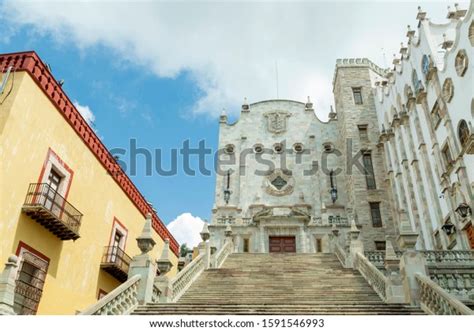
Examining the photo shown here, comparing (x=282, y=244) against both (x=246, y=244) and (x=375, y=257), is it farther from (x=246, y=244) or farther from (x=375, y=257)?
(x=375, y=257)

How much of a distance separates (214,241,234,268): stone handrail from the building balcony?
6665 millimetres

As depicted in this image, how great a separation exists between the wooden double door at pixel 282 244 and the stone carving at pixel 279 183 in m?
4.73

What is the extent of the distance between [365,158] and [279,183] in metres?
7.06

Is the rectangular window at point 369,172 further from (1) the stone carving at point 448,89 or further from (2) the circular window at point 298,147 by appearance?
(1) the stone carving at point 448,89

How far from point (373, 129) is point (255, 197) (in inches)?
441

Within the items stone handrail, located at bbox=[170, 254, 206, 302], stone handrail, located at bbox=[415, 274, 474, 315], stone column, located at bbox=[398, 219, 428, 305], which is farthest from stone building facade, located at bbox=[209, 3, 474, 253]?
stone handrail, located at bbox=[415, 274, 474, 315]

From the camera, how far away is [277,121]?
3441 centimetres

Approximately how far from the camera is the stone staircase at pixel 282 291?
870 cm

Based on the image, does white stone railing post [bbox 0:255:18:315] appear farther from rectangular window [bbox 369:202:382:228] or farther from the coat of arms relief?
the coat of arms relief

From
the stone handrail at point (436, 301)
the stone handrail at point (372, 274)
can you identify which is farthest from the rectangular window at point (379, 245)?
the stone handrail at point (436, 301)

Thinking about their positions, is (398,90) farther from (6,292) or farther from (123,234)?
(6,292)

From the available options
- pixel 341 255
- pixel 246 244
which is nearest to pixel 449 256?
pixel 341 255

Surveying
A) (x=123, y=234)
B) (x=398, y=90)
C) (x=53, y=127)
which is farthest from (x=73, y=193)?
(x=398, y=90)

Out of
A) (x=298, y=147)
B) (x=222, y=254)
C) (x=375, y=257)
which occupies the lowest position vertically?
(x=375, y=257)
